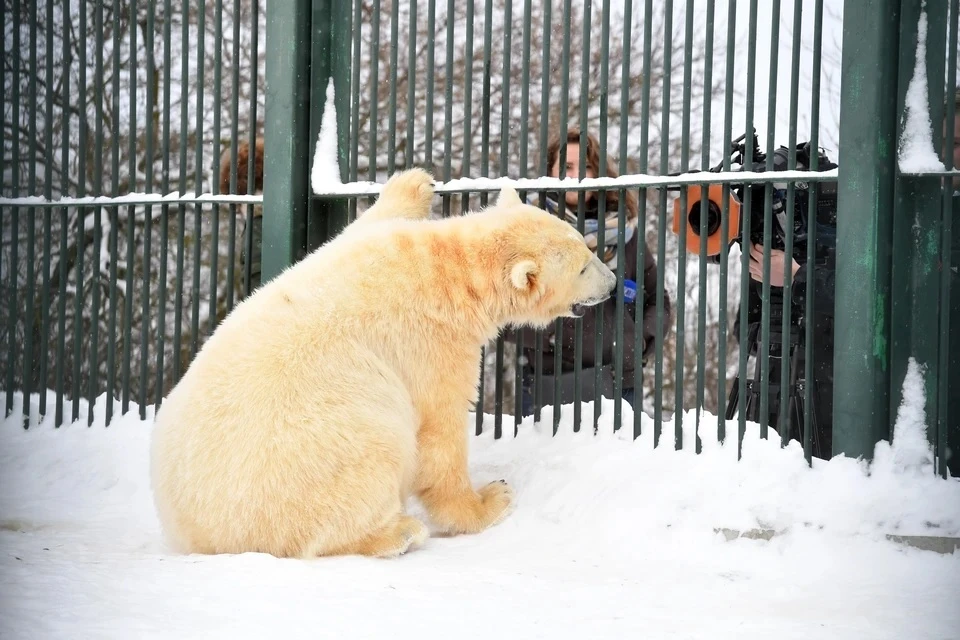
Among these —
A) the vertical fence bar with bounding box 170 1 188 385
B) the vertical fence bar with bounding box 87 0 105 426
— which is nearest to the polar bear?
the vertical fence bar with bounding box 170 1 188 385

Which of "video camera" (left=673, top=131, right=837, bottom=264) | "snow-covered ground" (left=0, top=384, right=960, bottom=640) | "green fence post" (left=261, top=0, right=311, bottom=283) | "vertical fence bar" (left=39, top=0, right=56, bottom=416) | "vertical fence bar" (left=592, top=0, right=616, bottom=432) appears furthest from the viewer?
"vertical fence bar" (left=39, top=0, right=56, bottom=416)

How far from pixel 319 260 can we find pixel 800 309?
1988mm

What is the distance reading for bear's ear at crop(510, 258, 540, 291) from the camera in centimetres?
326

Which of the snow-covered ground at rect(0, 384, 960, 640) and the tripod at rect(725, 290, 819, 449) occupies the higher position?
the tripod at rect(725, 290, 819, 449)

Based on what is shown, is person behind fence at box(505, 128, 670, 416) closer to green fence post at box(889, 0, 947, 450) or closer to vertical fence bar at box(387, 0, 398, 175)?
vertical fence bar at box(387, 0, 398, 175)

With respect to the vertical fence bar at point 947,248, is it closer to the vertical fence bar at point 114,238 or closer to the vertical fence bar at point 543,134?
the vertical fence bar at point 543,134

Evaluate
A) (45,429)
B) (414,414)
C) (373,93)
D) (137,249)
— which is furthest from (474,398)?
(137,249)

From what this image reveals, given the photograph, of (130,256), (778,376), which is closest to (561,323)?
(778,376)

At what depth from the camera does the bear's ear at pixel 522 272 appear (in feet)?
10.7

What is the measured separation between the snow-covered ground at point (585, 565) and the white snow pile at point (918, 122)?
87 centimetres

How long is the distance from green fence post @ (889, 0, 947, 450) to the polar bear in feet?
3.35

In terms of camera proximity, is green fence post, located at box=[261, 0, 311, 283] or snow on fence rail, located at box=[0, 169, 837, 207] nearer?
snow on fence rail, located at box=[0, 169, 837, 207]

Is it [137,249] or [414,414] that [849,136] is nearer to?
[414,414]

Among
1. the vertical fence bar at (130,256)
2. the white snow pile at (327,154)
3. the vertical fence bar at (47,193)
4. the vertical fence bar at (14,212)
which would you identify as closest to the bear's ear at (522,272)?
the white snow pile at (327,154)
